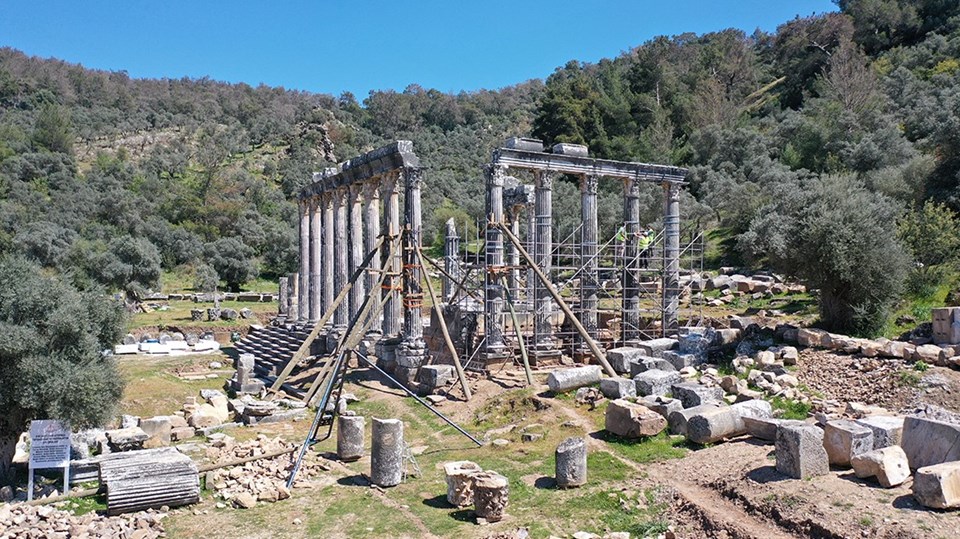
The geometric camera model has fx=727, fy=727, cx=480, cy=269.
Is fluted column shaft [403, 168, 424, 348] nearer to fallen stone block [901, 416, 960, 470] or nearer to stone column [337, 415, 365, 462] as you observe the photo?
stone column [337, 415, 365, 462]

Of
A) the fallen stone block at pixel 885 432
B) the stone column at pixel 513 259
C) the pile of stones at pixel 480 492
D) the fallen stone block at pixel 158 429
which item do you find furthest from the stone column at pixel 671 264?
the fallen stone block at pixel 158 429

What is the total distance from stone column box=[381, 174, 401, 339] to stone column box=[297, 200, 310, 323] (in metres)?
7.49

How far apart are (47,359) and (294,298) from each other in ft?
66.8

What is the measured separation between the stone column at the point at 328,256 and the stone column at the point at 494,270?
8213 millimetres

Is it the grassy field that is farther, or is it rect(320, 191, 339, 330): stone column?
rect(320, 191, 339, 330): stone column

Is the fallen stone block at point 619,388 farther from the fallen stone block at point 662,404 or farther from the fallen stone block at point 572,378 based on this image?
the fallen stone block at point 572,378

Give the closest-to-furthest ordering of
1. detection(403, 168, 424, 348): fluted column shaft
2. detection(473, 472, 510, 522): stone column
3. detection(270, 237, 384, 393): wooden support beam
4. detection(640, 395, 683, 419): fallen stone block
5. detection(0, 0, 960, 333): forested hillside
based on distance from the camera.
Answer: detection(473, 472, 510, 522): stone column < detection(640, 395, 683, 419): fallen stone block < detection(270, 237, 384, 393): wooden support beam < detection(403, 168, 424, 348): fluted column shaft < detection(0, 0, 960, 333): forested hillside

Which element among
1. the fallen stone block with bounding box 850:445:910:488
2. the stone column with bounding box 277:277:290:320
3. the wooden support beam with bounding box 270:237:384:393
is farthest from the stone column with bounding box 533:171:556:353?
the stone column with bounding box 277:277:290:320

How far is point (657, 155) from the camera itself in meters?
55.2

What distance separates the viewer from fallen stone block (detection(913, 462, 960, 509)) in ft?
31.7

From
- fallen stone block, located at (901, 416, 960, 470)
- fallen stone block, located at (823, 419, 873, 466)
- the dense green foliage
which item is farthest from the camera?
the dense green foliage

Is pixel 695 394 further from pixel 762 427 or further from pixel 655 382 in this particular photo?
pixel 762 427

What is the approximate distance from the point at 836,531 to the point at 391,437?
24.0 ft

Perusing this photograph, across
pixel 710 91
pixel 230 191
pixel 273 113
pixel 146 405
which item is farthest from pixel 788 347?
pixel 273 113
